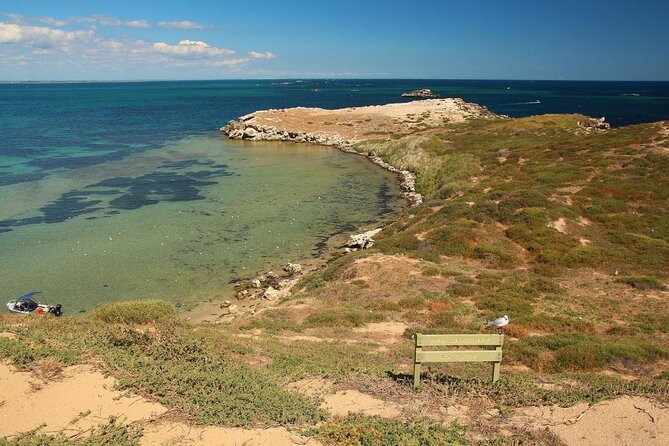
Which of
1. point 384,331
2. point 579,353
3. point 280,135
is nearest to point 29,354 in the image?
point 384,331

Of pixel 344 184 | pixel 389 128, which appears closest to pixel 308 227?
pixel 344 184

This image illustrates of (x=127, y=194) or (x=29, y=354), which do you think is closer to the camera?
(x=29, y=354)

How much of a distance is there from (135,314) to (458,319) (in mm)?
13347

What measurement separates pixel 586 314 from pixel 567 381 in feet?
25.8

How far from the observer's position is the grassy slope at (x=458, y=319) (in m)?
11.5

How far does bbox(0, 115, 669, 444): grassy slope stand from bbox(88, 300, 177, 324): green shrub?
0.07 m

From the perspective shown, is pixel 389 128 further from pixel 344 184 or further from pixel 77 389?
pixel 77 389

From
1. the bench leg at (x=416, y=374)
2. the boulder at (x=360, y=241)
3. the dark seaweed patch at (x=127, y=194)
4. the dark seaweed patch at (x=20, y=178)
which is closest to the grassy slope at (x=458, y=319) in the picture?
the bench leg at (x=416, y=374)

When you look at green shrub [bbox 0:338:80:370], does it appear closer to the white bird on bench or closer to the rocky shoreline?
the white bird on bench

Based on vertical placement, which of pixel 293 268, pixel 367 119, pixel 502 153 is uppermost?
pixel 367 119

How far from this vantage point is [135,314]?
17.0m

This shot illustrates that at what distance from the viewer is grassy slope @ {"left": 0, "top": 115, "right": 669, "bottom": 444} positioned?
11.5 m

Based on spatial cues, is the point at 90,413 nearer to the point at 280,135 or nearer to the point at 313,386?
the point at 313,386

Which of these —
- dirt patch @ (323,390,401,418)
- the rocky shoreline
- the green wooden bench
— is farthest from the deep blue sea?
the green wooden bench
